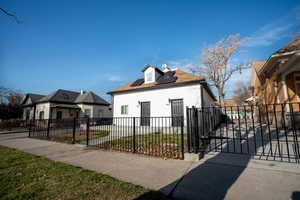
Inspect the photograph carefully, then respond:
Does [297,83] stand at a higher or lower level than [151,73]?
lower

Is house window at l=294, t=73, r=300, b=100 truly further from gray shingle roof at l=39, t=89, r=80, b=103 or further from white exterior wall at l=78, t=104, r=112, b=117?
gray shingle roof at l=39, t=89, r=80, b=103

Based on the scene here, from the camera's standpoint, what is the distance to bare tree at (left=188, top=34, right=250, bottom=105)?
42.2ft

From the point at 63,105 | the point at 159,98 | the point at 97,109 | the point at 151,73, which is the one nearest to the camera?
the point at 159,98

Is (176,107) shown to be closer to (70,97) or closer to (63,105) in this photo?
(63,105)

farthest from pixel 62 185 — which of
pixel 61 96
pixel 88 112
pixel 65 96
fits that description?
pixel 65 96

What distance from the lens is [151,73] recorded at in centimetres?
1377

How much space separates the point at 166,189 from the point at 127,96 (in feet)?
39.1

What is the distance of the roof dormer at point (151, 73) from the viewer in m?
13.6

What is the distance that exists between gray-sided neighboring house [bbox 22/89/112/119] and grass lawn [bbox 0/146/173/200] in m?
21.1

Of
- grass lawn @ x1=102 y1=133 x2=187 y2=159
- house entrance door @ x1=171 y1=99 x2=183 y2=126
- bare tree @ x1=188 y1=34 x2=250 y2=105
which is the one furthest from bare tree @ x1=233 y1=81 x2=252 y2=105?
grass lawn @ x1=102 y1=133 x2=187 y2=159

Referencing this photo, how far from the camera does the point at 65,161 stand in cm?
419

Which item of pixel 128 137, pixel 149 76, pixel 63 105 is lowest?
pixel 128 137

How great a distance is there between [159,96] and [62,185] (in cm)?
1012

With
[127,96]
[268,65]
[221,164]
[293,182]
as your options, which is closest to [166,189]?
[221,164]
